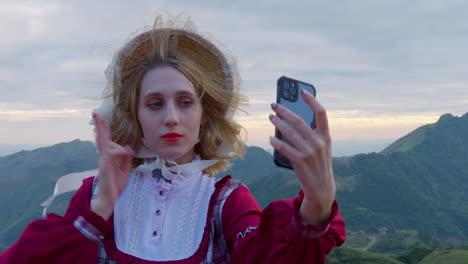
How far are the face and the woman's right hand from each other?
1.96 ft

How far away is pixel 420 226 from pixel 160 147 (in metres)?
152

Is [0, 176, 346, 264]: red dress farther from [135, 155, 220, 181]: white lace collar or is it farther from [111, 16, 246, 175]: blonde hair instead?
[111, 16, 246, 175]: blonde hair

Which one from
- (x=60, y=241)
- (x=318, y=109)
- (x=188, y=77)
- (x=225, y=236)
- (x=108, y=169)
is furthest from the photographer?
(x=188, y=77)

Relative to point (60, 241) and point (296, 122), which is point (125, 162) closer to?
point (60, 241)

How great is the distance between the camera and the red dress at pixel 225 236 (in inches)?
99.3

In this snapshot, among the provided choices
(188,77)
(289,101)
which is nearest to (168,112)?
(188,77)

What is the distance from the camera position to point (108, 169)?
2.97 meters

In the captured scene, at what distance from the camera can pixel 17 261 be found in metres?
2.78

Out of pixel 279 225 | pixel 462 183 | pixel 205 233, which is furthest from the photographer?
pixel 462 183

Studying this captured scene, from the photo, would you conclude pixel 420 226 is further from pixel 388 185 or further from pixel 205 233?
pixel 205 233

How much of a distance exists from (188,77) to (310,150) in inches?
71.6

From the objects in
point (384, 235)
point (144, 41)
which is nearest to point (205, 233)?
point (144, 41)

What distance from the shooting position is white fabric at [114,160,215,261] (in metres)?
3.40

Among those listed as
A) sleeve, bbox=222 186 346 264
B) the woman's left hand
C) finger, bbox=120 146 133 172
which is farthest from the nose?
the woman's left hand
